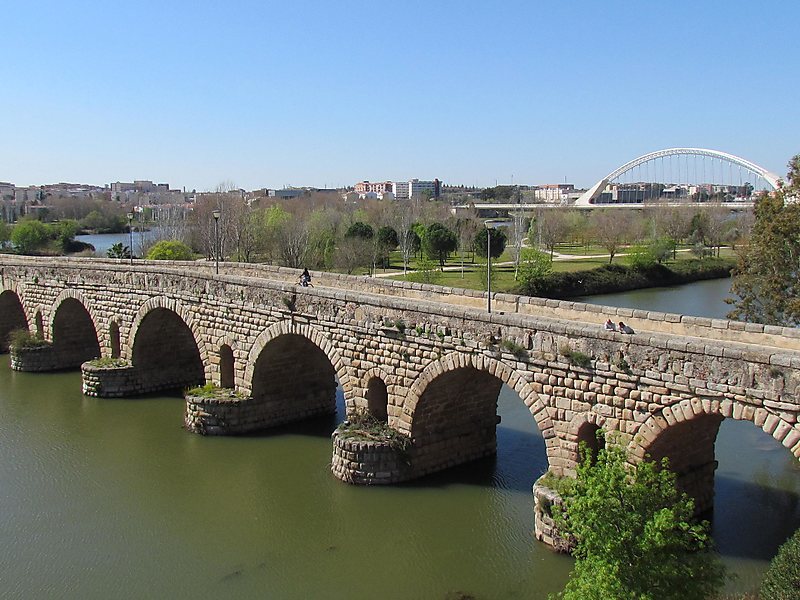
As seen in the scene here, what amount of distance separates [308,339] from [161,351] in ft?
23.9

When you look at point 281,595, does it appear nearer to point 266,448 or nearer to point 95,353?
point 266,448

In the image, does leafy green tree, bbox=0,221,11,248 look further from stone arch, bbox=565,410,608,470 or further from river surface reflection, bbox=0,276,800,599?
stone arch, bbox=565,410,608,470

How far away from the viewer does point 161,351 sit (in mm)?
21547

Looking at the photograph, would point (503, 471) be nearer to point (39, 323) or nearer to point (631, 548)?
point (631, 548)

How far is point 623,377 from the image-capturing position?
1077 cm

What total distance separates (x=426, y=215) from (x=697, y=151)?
52281mm

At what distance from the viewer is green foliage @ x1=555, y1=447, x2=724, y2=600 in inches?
310

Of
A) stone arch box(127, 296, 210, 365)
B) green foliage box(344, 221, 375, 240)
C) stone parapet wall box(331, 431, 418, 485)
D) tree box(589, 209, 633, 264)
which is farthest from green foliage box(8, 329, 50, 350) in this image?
tree box(589, 209, 633, 264)

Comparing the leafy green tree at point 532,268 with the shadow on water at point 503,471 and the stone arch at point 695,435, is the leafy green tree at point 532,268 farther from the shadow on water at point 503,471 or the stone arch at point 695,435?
the stone arch at point 695,435

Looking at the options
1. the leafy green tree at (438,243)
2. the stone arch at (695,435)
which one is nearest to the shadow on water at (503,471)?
the stone arch at (695,435)

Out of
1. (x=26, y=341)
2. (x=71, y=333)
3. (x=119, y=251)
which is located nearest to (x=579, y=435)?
(x=71, y=333)

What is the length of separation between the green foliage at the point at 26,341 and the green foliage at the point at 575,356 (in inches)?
715

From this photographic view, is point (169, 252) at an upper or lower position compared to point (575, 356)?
A: upper

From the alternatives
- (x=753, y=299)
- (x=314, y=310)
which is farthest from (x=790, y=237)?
(x=314, y=310)
